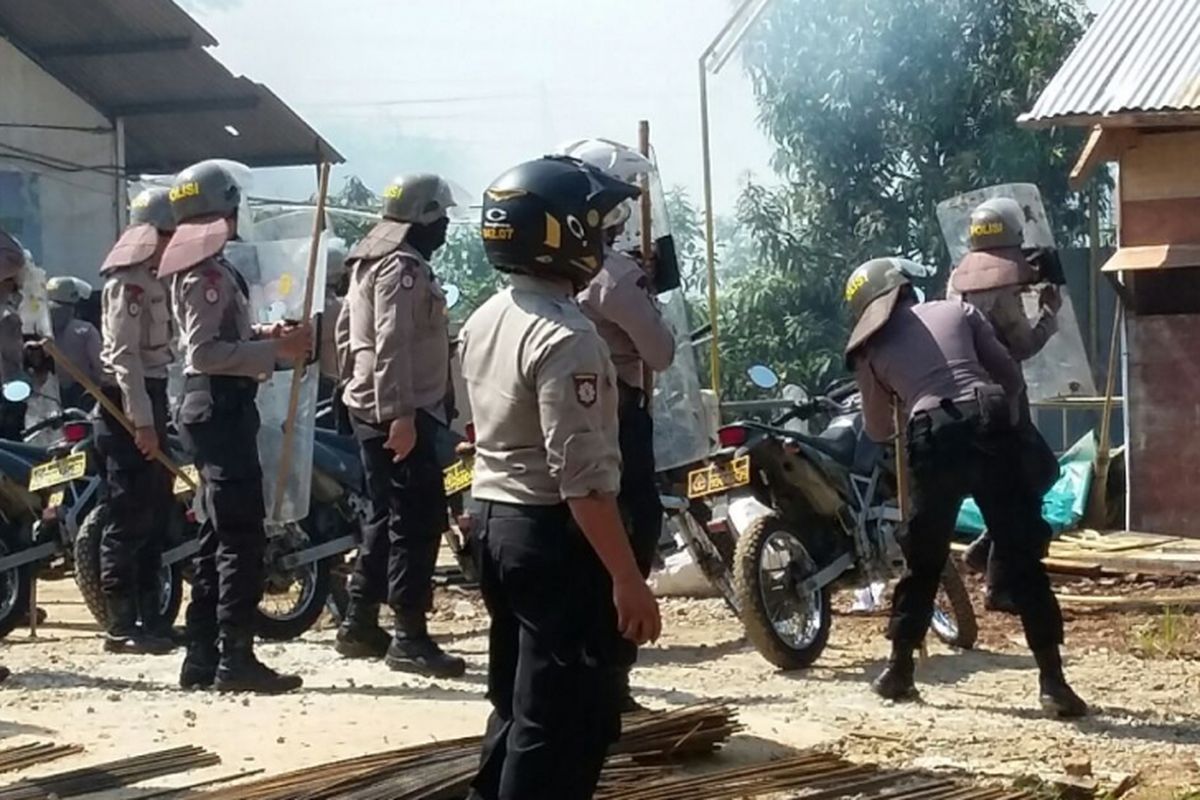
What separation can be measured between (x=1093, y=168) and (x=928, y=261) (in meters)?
5.74

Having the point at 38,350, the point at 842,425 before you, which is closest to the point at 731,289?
the point at 38,350

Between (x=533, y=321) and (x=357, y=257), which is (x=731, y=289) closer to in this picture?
(x=357, y=257)

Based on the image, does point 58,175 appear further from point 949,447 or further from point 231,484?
point 949,447

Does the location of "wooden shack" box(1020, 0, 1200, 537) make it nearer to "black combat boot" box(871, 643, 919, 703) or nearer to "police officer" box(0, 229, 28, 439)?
"black combat boot" box(871, 643, 919, 703)

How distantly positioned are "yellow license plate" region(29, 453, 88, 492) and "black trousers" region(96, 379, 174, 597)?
0.60 m

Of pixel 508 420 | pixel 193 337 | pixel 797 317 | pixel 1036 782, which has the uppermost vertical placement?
pixel 797 317

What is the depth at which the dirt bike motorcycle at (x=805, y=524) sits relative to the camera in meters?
8.09

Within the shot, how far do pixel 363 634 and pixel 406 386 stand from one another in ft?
4.00

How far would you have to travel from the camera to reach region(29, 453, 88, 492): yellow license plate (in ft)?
30.7

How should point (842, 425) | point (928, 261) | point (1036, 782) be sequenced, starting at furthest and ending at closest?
point (928, 261) < point (842, 425) < point (1036, 782)

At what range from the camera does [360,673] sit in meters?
8.07

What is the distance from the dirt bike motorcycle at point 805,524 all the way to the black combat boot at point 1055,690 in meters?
1.17

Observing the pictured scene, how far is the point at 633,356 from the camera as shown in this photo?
6.76 meters

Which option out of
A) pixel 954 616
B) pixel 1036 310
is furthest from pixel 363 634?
pixel 1036 310
